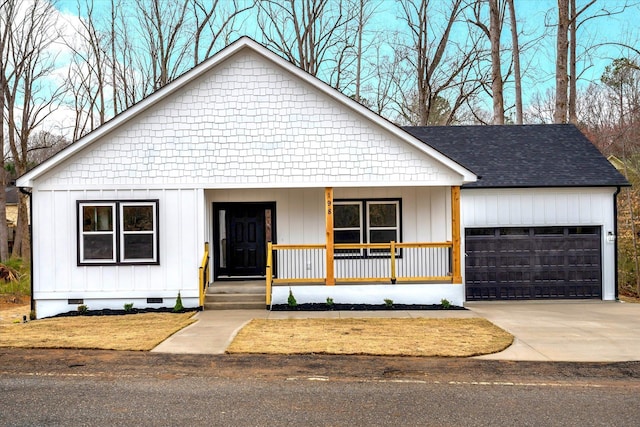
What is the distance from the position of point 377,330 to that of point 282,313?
2.79 m

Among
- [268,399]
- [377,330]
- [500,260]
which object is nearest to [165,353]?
[268,399]

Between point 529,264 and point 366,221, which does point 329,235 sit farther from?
point 529,264

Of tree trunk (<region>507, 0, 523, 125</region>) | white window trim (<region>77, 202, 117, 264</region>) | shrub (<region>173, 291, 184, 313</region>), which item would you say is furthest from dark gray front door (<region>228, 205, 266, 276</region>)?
tree trunk (<region>507, 0, 523, 125</region>)

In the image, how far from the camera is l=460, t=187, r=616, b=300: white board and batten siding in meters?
15.3

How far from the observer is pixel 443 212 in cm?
1522

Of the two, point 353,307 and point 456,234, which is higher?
point 456,234

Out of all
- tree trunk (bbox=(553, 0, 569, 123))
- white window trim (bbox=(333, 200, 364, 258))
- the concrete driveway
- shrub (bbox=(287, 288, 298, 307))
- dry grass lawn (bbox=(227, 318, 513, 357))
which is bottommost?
the concrete driveway

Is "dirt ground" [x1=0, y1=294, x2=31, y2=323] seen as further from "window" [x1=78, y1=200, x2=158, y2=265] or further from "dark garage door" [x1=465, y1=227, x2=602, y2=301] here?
"dark garage door" [x1=465, y1=227, x2=602, y2=301]

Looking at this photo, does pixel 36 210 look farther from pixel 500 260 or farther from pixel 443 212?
pixel 500 260

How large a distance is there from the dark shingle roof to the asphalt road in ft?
25.4

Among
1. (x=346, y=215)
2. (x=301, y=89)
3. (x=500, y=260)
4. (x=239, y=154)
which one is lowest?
(x=500, y=260)

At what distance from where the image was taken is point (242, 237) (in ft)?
50.3

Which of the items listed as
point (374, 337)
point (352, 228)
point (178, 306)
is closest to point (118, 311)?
point (178, 306)

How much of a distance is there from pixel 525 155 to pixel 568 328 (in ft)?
22.0
